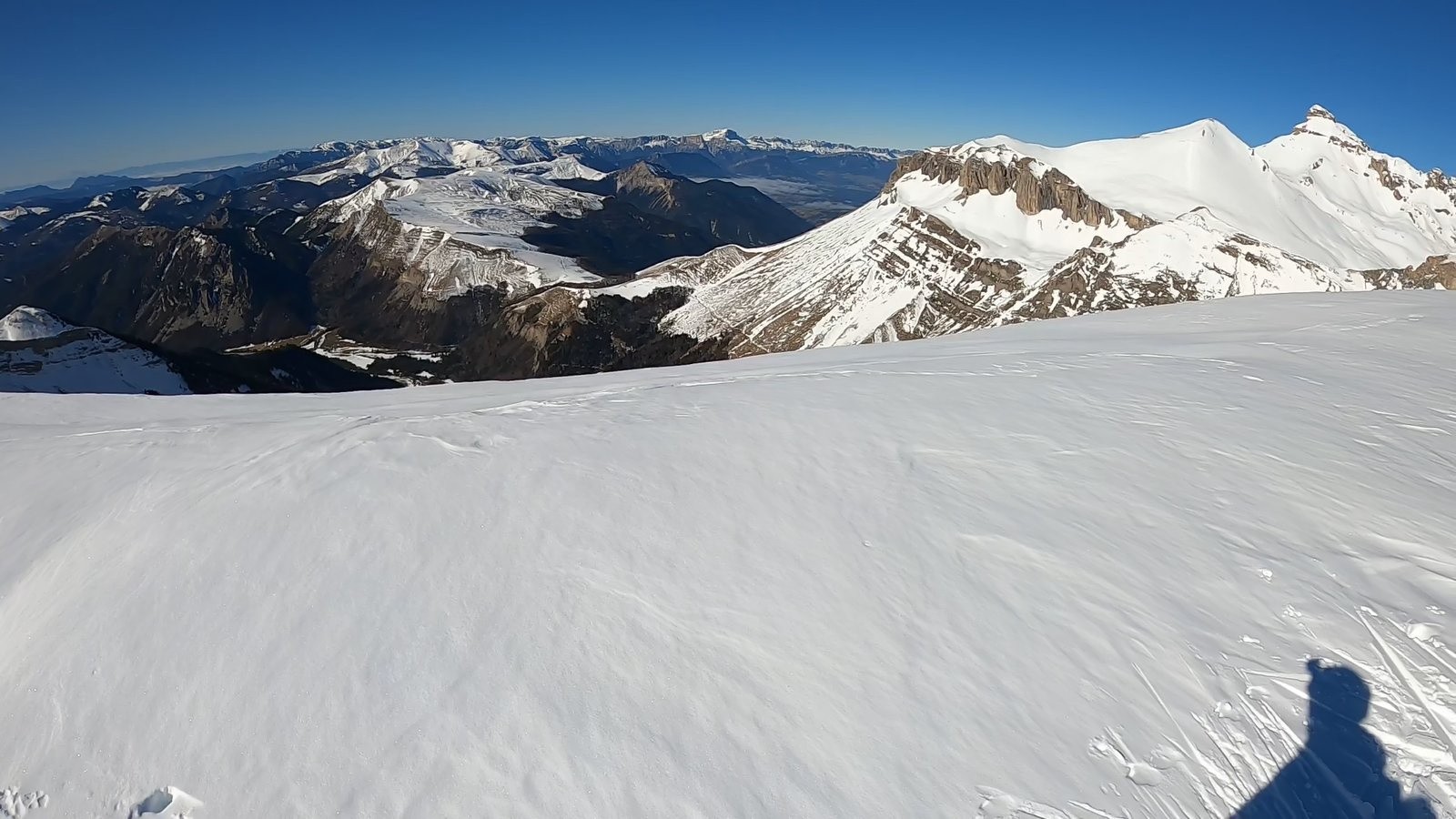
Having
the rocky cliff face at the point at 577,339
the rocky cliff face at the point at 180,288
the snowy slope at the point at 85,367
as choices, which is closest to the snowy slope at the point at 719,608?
the snowy slope at the point at 85,367

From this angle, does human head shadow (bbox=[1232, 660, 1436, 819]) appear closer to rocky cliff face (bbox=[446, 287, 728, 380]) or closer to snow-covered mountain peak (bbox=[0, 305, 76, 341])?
rocky cliff face (bbox=[446, 287, 728, 380])

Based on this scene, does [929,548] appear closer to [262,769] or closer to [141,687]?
[262,769]

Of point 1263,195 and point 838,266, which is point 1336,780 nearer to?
point 838,266

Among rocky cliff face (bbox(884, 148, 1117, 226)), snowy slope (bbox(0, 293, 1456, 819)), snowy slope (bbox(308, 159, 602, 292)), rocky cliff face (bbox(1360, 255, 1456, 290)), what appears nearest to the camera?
snowy slope (bbox(0, 293, 1456, 819))

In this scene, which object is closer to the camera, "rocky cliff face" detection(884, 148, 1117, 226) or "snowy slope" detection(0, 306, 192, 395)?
"snowy slope" detection(0, 306, 192, 395)

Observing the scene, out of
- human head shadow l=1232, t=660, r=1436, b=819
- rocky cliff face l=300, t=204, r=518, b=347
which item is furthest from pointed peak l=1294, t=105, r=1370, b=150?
human head shadow l=1232, t=660, r=1436, b=819

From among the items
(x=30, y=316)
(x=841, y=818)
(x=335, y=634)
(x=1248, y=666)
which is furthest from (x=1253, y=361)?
(x=30, y=316)
